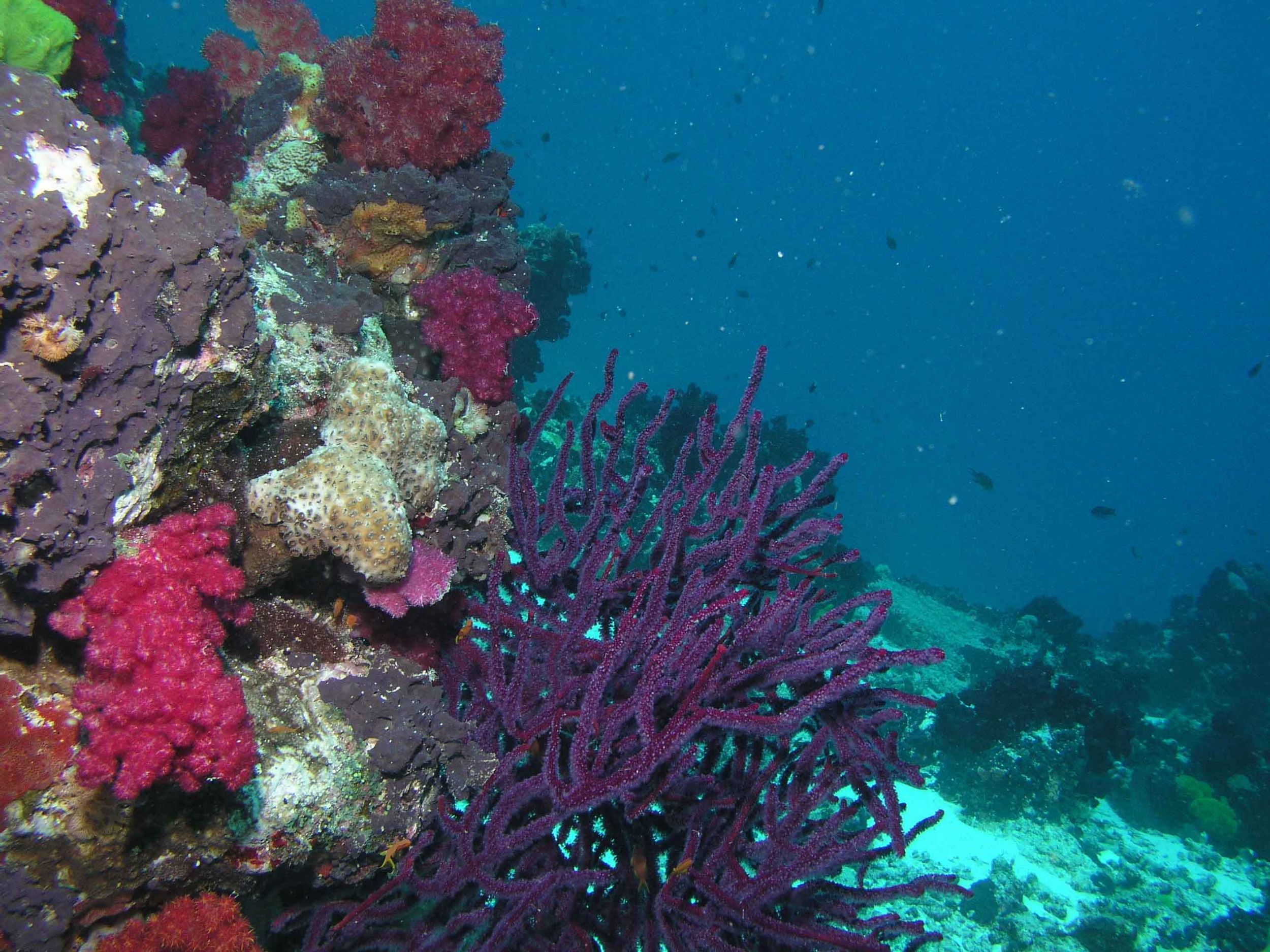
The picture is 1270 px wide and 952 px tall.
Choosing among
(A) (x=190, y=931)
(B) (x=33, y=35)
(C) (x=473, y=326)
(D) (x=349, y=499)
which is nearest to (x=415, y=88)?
(C) (x=473, y=326)

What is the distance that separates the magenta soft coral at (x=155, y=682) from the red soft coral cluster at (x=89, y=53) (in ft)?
26.6

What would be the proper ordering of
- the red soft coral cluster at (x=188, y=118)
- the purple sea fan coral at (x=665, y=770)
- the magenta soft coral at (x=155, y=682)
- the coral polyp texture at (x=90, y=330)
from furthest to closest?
the red soft coral cluster at (x=188, y=118)
the purple sea fan coral at (x=665, y=770)
the magenta soft coral at (x=155, y=682)
the coral polyp texture at (x=90, y=330)

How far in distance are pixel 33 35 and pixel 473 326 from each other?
396 cm

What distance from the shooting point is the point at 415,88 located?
5.07 meters

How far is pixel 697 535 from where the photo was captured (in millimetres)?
3721

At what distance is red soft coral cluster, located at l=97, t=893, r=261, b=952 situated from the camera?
222cm

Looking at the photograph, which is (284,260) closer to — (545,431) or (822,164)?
(545,431)

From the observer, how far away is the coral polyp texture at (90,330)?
1.82 metres

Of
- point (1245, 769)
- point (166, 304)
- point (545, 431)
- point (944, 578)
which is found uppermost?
point (944, 578)

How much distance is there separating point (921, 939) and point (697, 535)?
2.36m

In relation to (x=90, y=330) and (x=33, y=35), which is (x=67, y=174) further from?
(x=33, y=35)

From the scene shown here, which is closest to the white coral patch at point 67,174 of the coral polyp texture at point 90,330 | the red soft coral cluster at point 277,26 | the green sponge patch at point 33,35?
the coral polyp texture at point 90,330

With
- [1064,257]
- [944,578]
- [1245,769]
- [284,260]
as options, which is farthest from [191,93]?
[1064,257]

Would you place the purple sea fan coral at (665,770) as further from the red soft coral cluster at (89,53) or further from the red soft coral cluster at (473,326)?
the red soft coral cluster at (89,53)
